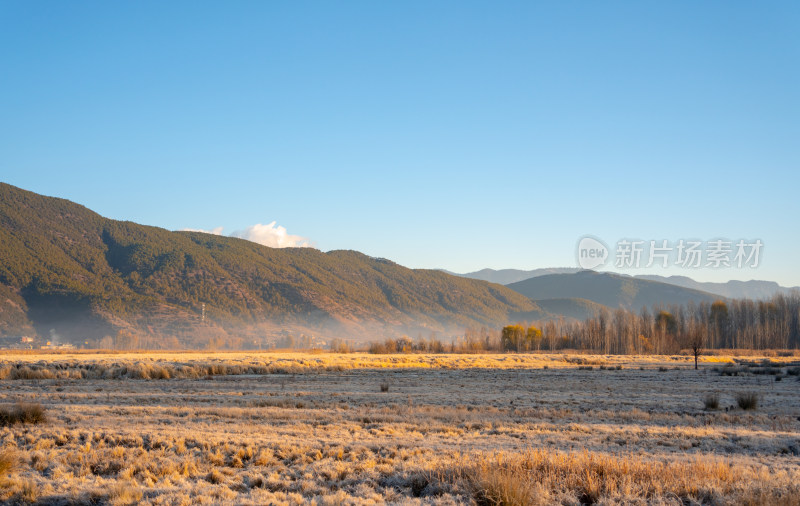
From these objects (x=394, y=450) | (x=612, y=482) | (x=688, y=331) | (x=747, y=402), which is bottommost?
(x=688, y=331)

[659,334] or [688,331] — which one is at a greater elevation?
[688,331]

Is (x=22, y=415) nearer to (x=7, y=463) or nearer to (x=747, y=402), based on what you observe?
(x=7, y=463)

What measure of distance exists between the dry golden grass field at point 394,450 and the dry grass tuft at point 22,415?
0.11 feet

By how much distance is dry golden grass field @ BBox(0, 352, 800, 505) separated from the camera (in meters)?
8.70

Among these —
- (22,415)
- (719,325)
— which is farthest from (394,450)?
(719,325)

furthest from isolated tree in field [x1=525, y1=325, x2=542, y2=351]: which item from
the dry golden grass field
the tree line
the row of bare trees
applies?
the dry golden grass field

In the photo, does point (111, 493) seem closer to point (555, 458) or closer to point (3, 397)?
point (555, 458)

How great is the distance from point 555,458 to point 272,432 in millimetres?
8496

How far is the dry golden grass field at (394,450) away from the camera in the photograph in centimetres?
870

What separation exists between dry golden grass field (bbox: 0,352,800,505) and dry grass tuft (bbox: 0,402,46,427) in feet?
0.11

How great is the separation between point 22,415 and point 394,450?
11.2 metres

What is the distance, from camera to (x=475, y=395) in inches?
1158

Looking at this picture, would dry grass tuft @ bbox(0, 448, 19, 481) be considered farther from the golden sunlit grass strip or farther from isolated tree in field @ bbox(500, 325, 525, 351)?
isolated tree in field @ bbox(500, 325, 525, 351)

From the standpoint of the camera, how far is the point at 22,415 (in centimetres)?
1588
